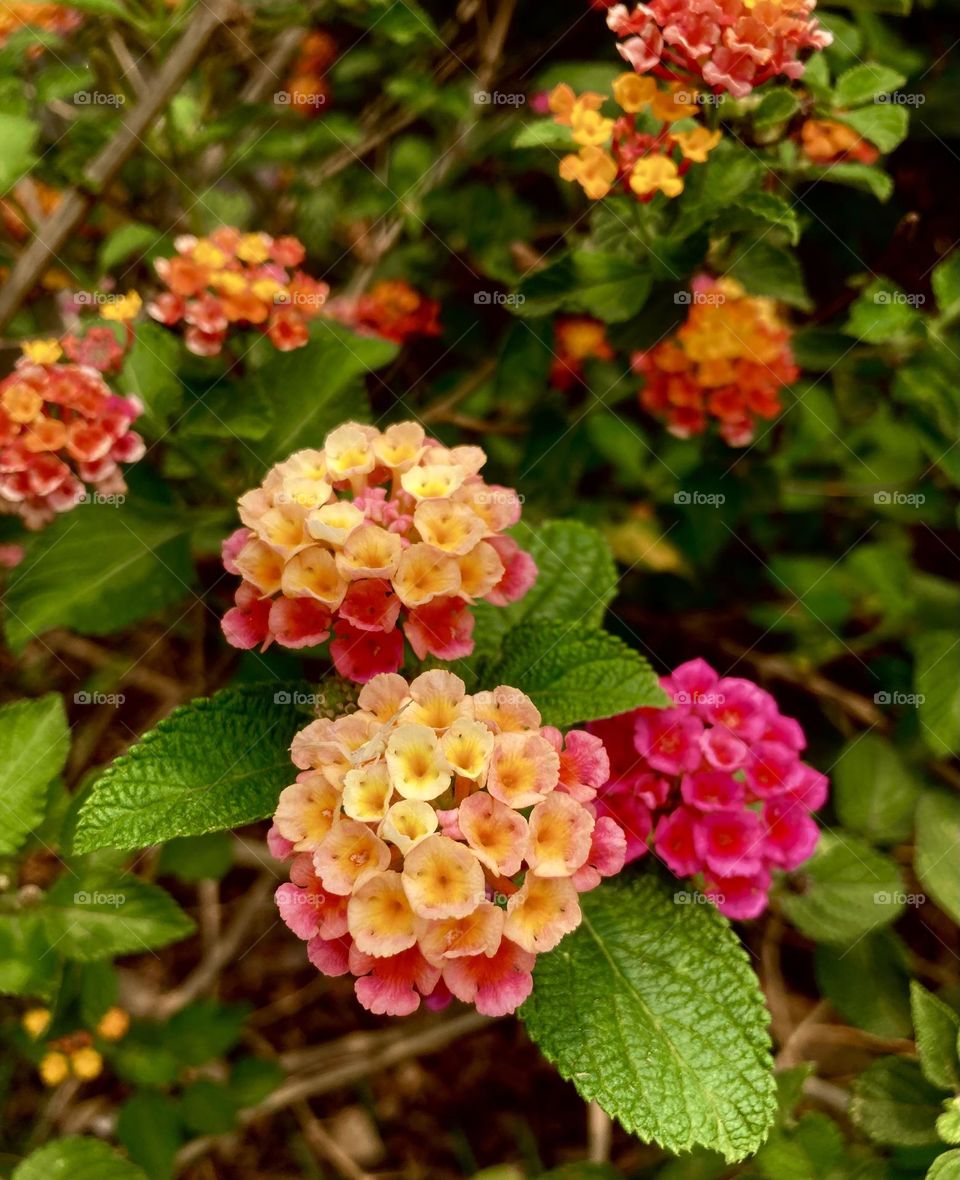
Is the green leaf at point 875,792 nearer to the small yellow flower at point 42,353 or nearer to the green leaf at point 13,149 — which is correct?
the small yellow flower at point 42,353

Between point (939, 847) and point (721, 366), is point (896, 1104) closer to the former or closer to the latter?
point (939, 847)

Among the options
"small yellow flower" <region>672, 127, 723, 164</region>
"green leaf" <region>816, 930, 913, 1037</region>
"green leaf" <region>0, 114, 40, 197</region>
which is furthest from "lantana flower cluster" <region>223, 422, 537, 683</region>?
"green leaf" <region>816, 930, 913, 1037</region>

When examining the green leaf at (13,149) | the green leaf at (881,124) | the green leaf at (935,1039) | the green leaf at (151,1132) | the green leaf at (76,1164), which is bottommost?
the green leaf at (151,1132)

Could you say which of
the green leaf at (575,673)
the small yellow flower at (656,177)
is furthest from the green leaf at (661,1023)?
the small yellow flower at (656,177)

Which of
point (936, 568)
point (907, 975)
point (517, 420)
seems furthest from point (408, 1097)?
point (936, 568)

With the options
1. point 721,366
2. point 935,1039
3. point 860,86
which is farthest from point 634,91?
point 935,1039

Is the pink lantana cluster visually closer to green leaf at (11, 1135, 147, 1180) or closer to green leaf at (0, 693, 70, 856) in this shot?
green leaf at (0, 693, 70, 856)
